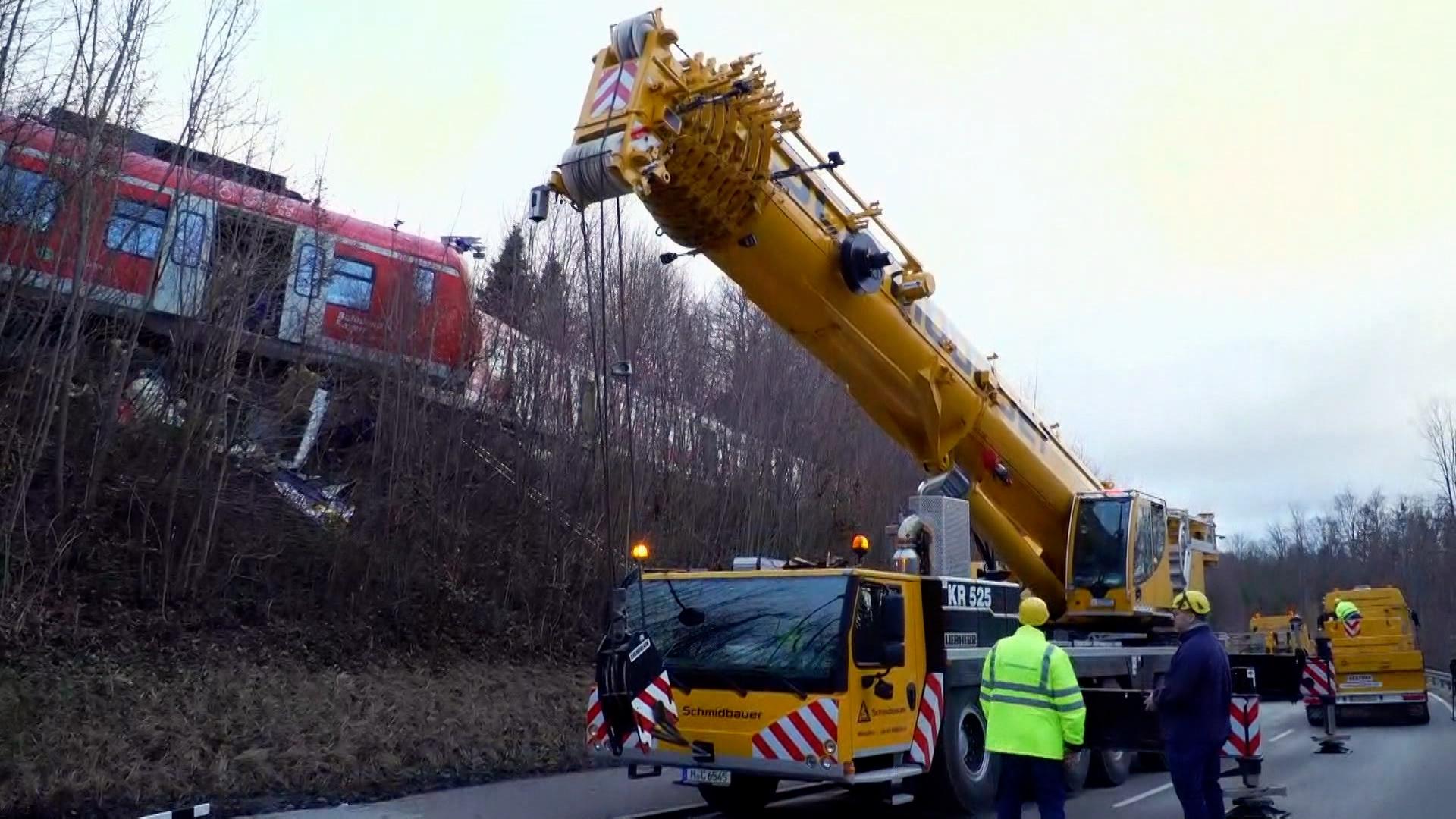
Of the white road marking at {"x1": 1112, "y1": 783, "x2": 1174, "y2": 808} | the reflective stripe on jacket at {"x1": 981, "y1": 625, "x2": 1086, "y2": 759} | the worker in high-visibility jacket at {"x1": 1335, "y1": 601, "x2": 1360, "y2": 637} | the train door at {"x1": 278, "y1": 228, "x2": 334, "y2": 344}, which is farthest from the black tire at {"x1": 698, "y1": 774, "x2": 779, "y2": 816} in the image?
the worker in high-visibility jacket at {"x1": 1335, "y1": 601, "x2": 1360, "y2": 637}

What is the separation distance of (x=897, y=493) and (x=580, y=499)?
1061cm

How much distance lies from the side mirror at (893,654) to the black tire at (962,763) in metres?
0.96

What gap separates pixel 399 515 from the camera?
49.1ft

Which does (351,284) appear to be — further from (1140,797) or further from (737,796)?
(1140,797)

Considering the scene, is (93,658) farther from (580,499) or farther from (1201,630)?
(1201,630)

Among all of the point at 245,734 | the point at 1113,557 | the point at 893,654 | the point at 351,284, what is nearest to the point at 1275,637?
the point at 1113,557

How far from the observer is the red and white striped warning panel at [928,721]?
29.5ft

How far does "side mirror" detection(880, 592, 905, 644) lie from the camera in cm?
873

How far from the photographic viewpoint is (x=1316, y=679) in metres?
16.4

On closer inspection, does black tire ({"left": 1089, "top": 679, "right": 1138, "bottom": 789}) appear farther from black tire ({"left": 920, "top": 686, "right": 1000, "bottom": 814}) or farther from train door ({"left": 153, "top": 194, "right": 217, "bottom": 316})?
train door ({"left": 153, "top": 194, "right": 217, "bottom": 316})

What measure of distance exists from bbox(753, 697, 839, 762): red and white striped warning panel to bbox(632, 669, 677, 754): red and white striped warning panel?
0.68m

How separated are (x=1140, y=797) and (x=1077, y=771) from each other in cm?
76

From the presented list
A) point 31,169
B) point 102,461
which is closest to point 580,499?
point 102,461

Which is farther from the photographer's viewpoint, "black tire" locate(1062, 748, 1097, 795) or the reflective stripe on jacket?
"black tire" locate(1062, 748, 1097, 795)
